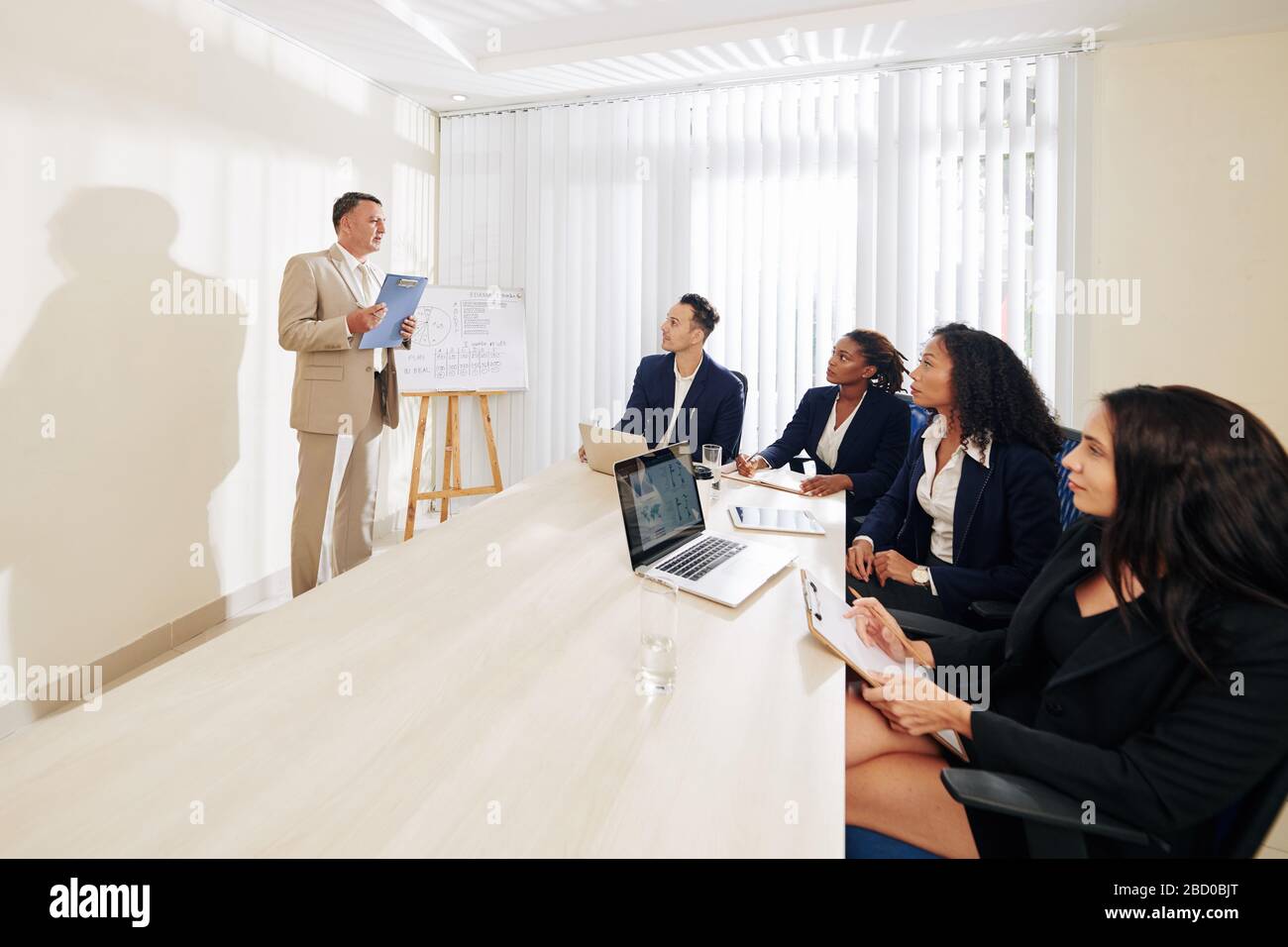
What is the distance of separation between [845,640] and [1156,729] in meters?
0.50

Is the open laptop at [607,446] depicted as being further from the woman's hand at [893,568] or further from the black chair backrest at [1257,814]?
the black chair backrest at [1257,814]

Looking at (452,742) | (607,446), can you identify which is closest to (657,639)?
(452,742)

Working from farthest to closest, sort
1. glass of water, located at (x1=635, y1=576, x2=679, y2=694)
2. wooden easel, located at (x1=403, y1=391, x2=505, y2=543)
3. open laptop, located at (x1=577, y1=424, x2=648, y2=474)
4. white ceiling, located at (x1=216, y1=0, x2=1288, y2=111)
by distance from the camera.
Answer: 1. wooden easel, located at (x1=403, y1=391, x2=505, y2=543)
2. white ceiling, located at (x1=216, y1=0, x2=1288, y2=111)
3. open laptop, located at (x1=577, y1=424, x2=648, y2=474)
4. glass of water, located at (x1=635, y1=576, x2=679, y2=694)

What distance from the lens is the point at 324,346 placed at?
10.3 ft

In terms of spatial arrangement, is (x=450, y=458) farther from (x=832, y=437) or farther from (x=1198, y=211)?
(x=1198, y=211)

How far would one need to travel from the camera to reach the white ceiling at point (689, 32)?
3.31 meters

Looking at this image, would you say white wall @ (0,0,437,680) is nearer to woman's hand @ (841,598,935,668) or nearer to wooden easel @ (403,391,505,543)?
wooden easel @ (403,391,505,543)

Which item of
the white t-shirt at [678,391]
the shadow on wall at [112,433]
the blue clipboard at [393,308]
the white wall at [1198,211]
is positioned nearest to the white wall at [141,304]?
the shadow on wall at [112,433]

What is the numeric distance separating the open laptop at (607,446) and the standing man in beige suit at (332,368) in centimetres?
118

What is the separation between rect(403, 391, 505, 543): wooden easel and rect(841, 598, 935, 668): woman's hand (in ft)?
10.5

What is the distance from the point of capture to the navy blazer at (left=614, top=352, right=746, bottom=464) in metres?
3.42

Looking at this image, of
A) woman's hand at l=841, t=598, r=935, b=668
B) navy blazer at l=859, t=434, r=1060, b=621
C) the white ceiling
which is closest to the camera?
woman's hand at l=841, t=598, r=935, b=668

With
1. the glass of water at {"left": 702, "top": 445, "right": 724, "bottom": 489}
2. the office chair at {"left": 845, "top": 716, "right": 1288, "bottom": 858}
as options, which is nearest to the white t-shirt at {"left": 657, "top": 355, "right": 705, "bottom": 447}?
the glass of water at {"left": 702, "top": 445, "right": 724, "bottom": 489}
